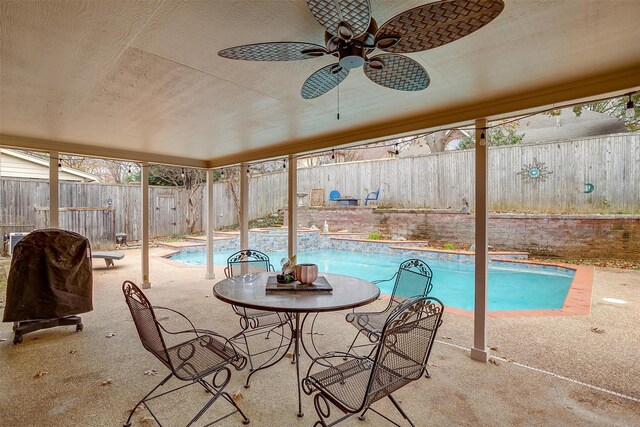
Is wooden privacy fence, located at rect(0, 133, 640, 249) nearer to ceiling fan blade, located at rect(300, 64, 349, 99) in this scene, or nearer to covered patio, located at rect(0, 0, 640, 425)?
covered patio, located at rect(0, 0, 640, 425)

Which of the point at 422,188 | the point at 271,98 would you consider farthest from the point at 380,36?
the point at 422,188

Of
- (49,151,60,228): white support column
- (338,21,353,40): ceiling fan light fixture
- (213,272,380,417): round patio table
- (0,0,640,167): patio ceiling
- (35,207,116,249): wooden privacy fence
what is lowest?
(213,272,380,417): round patio table

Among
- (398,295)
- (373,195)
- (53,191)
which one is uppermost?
(373,195)

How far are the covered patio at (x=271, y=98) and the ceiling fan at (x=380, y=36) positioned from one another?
0.68 ft

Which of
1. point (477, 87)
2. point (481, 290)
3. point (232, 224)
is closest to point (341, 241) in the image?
point (232, 224)

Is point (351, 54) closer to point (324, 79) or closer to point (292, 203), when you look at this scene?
point (324, 79)

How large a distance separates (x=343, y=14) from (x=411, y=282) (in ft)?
7.75

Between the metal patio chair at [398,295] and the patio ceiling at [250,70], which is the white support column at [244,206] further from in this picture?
the metal patio chair at [398,295]

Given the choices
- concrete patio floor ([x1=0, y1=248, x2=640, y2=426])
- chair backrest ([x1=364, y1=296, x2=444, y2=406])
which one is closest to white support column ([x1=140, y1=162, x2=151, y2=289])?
concrete patio floor ([x1=0, y1=248, x2=640, y2=426])

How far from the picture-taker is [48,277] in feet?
10.9

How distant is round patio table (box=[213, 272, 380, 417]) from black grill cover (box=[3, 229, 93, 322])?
2099 mm

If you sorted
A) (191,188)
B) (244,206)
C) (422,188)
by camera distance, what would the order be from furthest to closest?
(191,188)
(422,188)
(244,206)

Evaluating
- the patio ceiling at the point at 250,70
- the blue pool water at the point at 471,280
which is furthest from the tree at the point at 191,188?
the patio ceiling at the point at 250,70

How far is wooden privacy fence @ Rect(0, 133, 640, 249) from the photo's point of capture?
6805 mm
